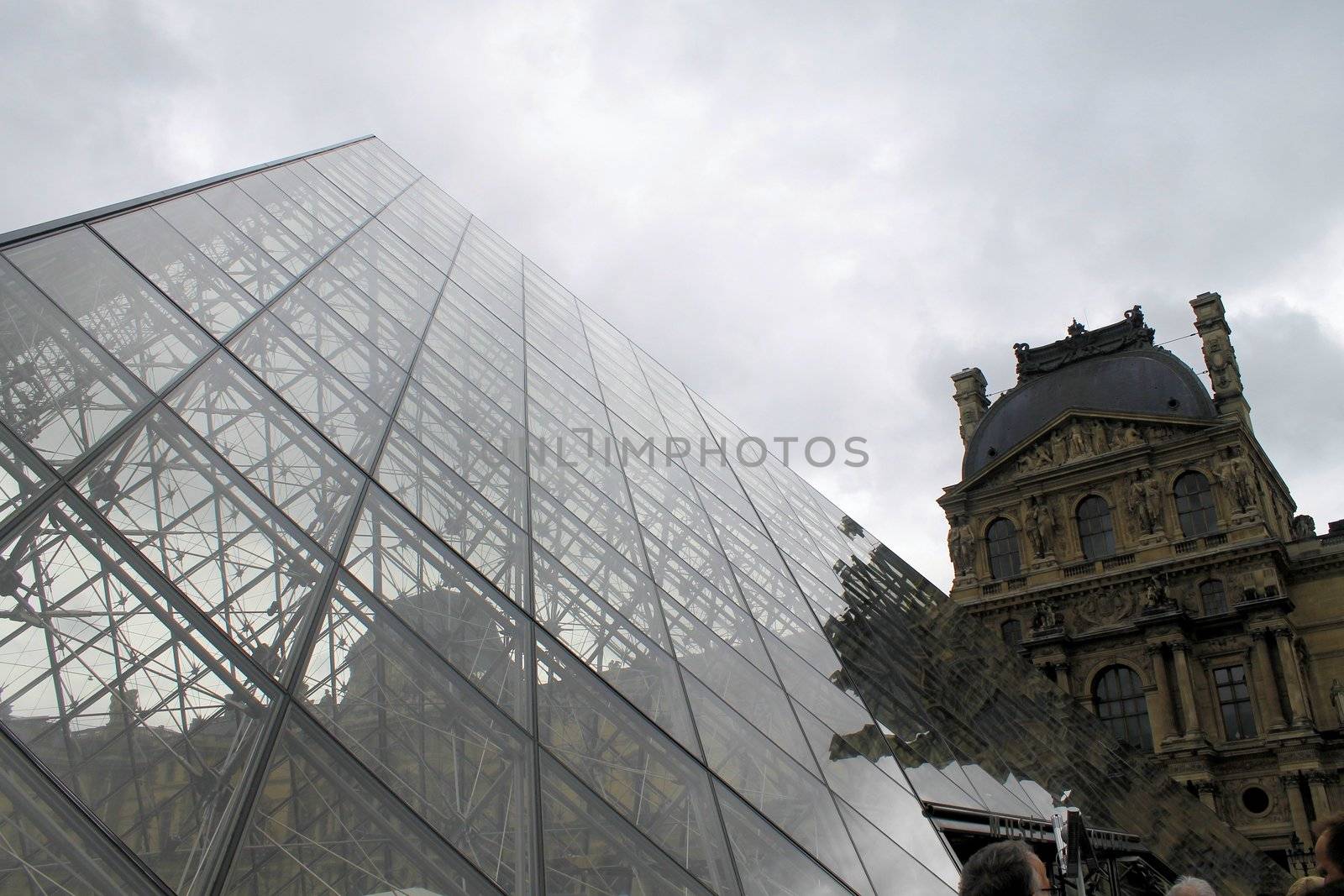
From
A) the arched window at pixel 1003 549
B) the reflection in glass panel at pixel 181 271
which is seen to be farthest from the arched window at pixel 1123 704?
the reflection in glass panel at pixel 181 271

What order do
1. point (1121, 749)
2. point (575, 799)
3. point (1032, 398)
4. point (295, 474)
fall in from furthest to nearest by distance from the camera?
point (1032, 398) → point (1121, 749) → point (295, 474) → point (575, 799)

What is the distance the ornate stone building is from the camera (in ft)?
107

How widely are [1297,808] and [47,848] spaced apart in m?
36.5

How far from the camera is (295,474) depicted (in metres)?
5.38

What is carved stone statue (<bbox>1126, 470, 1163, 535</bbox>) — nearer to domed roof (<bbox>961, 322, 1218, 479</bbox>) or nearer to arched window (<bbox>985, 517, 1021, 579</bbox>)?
domed roof (<bbox>961, 322, 1218, 479</bbox>)

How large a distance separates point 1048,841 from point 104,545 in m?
7.43

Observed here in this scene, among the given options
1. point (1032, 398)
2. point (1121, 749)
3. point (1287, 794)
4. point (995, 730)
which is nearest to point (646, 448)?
point (995, 730)

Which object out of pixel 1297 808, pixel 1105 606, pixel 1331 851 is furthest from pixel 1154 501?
pixel 1331 851

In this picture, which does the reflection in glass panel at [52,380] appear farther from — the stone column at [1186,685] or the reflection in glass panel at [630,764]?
the stone column at [1186,685]

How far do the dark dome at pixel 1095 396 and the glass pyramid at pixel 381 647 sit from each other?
108 ft

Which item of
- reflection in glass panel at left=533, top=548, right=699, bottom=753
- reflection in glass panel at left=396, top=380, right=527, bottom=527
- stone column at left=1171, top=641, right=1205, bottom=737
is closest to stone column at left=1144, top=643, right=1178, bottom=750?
stone column at left=1171, top=641, right=1205, bottom=737

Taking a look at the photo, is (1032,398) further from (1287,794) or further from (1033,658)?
(1287,794)

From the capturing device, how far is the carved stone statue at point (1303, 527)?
133 feet

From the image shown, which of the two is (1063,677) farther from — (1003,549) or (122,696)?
(122,696)
